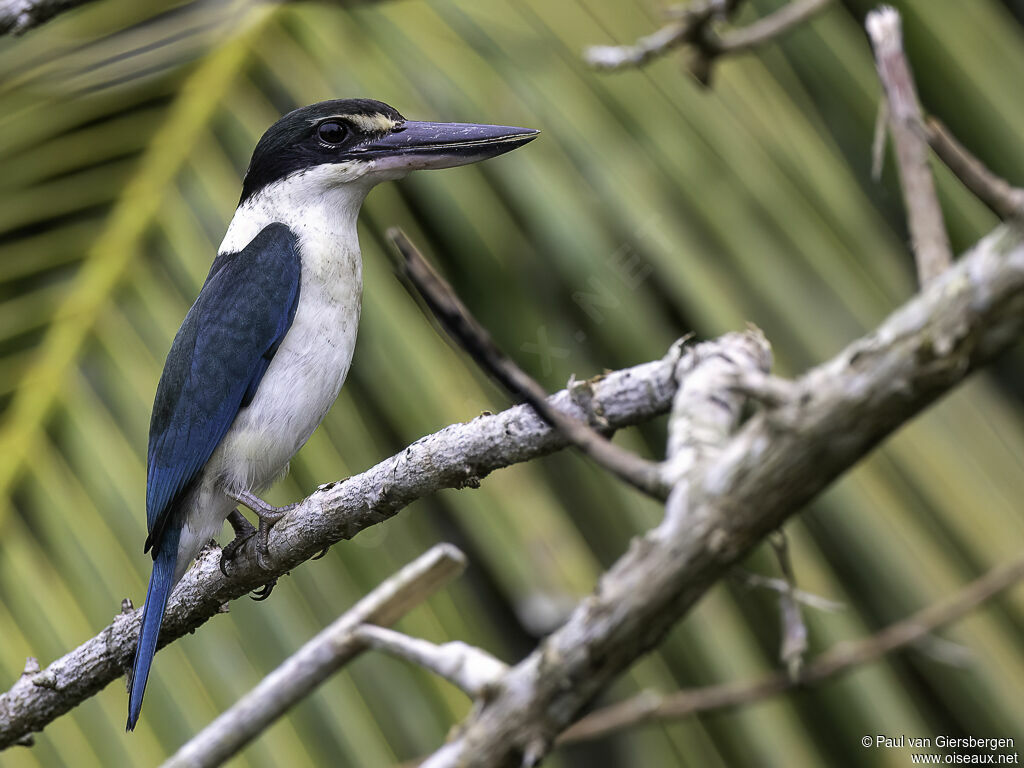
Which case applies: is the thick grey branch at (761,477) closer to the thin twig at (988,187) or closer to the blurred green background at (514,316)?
the thin twig at (988,187)

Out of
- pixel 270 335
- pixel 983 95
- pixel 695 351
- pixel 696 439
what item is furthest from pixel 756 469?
pixel 983 95

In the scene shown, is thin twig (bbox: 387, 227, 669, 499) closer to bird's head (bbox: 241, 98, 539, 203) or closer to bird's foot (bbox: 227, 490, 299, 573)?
bird's foot (bbox: 227, 490, 299, 573)

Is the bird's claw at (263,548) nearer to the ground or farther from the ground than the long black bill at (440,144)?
nearer to the ground

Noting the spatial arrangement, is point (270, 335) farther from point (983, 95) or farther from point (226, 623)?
point (983, 95)

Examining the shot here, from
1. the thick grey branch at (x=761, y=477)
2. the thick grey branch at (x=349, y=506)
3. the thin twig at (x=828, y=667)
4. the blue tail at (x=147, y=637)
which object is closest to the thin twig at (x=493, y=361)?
the thick grey branch at (x=761, y=477)

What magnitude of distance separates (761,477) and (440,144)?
5.95 ft

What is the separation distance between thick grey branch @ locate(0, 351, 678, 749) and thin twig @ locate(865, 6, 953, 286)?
1.40 feet

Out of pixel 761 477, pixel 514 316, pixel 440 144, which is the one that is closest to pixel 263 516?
pixel 514 316

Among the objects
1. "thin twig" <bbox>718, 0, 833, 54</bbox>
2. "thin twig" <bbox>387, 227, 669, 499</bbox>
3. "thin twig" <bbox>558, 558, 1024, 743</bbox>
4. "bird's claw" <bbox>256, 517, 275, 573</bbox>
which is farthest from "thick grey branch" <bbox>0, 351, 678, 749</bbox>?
"thin twig" <bbox>558, 558, 1024, 743</bbox>

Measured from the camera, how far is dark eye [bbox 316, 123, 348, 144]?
2.70m

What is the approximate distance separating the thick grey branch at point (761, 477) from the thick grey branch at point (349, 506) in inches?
16.9

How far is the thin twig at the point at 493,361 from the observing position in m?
0.89

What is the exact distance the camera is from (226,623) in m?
2.65

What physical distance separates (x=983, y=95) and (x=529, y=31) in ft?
3.76
